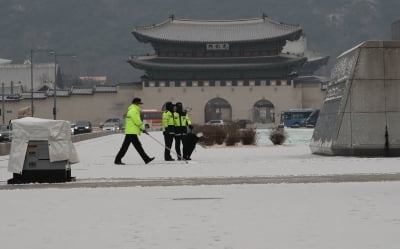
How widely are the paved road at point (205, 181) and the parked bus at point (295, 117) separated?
71.5 metres

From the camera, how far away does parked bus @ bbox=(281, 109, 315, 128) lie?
278 ft

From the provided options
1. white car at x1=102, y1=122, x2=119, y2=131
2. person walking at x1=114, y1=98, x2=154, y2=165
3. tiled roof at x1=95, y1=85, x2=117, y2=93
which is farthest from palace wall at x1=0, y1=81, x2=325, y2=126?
person walking at x1=114, y1=98, x2=154, y2=165

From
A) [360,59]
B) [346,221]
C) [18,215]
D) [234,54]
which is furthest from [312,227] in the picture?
[234,54]

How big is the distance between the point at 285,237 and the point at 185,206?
8.46 feet

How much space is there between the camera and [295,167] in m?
16.1

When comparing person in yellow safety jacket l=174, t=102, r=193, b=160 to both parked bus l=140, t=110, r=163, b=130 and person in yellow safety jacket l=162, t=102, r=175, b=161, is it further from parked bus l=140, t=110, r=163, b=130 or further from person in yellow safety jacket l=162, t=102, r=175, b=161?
parked bus l=140, t=110, r=163, b=130

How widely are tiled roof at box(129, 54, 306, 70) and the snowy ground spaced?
255 feet

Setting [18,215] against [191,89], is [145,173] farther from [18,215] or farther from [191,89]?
[191,89]

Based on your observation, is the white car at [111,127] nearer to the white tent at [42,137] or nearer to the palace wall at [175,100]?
the palace wall at [175,100]

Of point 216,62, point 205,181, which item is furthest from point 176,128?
point 216,62

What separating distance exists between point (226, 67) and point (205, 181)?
253 ft

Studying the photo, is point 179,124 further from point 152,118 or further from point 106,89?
point 106,89

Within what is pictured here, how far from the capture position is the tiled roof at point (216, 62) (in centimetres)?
8888

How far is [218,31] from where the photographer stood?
92312 millimetres
